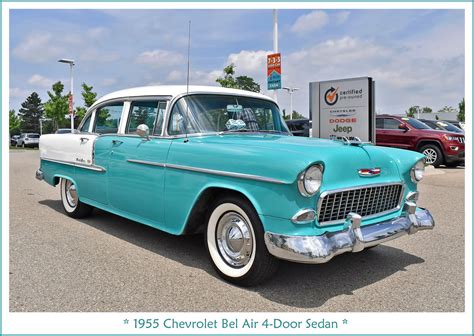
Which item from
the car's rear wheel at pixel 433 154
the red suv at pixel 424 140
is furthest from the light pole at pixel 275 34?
the car's rear wheel at pixel 433 154

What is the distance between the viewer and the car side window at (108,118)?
201 inches

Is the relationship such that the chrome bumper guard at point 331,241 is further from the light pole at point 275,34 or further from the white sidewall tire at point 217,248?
the light pole at point 275,34

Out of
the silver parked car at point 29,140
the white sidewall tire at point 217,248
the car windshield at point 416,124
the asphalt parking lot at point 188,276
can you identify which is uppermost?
the silver parked car at point 29,140

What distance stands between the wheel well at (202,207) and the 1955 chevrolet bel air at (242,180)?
11mm

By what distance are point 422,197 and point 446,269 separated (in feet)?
13.2

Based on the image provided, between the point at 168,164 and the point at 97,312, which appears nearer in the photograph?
the point at 97,312

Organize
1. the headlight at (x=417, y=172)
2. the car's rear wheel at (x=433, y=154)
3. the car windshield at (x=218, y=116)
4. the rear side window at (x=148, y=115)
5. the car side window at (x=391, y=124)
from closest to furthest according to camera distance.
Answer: the headlight at (x=417, y=172) < the car windshield at (x=218, y=116) < the rear side window at (x=148, y=115) < the car's rear wheel at (x=433, y=154) < the car side window at (x=391, y=124)

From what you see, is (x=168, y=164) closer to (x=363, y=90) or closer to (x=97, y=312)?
(x=97, y=312)

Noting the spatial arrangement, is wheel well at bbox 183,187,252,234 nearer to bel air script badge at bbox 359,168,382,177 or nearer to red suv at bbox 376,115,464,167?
bel air script badge at bbox 359,168,382,177

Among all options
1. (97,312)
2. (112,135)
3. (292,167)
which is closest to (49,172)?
(112,135)

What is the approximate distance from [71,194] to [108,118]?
1.41 meters

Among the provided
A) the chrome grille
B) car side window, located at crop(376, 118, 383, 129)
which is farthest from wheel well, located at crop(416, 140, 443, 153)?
the chrome grille

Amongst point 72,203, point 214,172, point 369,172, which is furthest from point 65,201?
point 369,172

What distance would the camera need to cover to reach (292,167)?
3041mm
